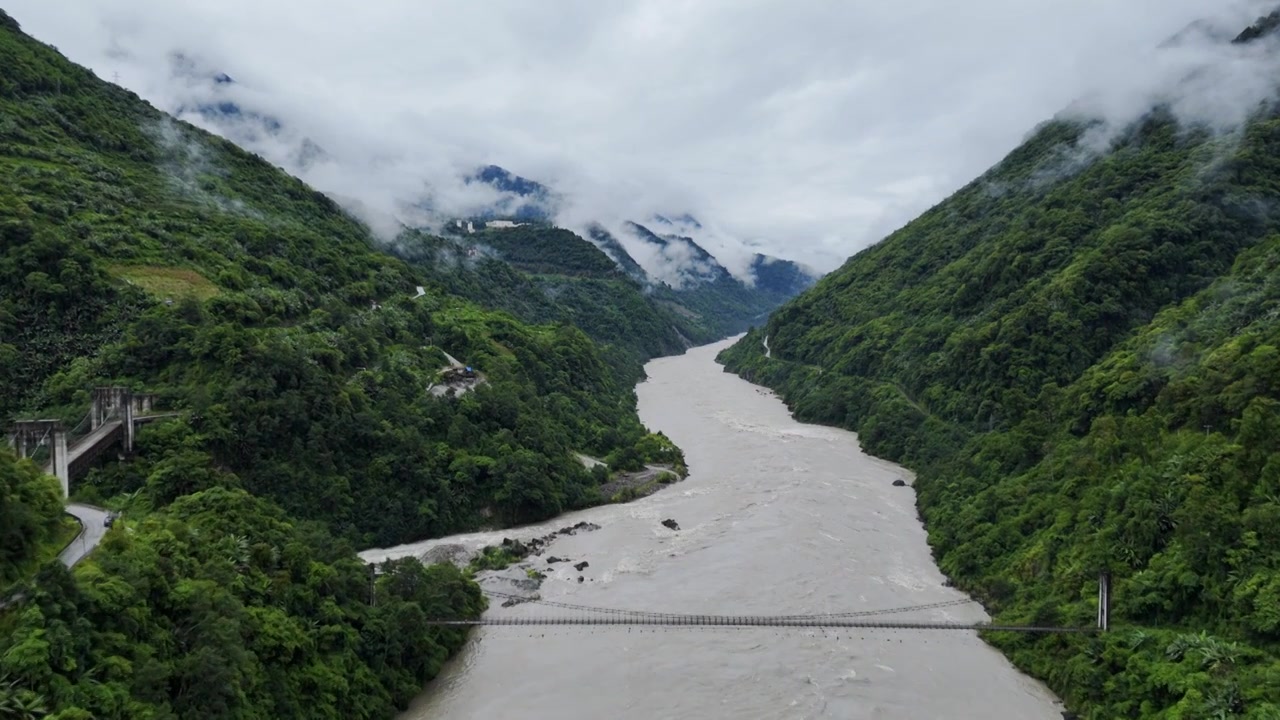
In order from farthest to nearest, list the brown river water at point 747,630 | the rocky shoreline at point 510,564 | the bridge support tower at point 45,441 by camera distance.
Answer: the rocky shoreline at point 510,564
the bridge support tower at point 45,441
the brown river water at point 747,630

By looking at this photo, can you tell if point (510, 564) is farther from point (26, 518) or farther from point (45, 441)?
point (26, 518)

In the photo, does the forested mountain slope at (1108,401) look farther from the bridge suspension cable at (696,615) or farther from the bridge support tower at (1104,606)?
the bridge suspension cable at (696,615)

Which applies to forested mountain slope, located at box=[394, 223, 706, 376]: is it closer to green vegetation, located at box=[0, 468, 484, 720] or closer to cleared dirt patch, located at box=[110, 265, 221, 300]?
cleared dirt patch, located at box=[110, 265, 221, 300]

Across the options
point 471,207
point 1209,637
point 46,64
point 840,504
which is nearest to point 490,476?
point 840,504

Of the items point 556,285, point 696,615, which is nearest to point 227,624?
point 696,615

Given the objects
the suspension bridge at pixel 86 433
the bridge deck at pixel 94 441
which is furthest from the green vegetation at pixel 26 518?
the bridge deck at pixel 94 441

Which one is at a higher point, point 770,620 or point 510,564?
point 510,564

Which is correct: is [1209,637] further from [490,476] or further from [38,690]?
[490,476]
